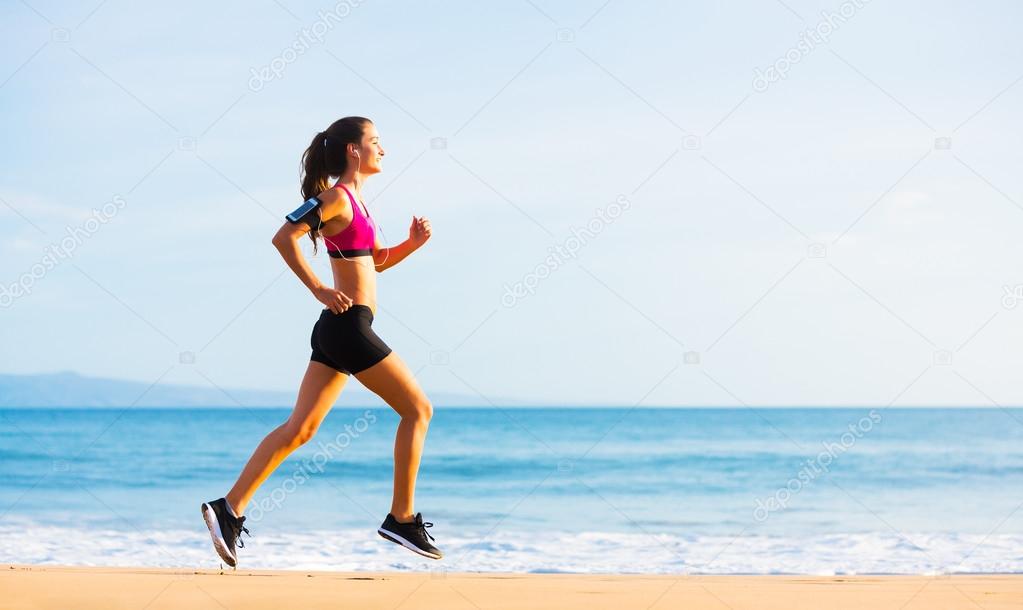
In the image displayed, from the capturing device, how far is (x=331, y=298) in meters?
3.90

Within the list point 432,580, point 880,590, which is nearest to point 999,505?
point 880,590

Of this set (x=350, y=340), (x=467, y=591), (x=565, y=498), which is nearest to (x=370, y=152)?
(x=350, y=340)

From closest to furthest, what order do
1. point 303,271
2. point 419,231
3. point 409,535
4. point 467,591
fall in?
1. point 303,271
2. point 409,535
3. point 419,231
4. point 467,591

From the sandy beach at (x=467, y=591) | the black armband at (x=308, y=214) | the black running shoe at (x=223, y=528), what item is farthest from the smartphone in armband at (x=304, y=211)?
the sandy beach at (x=467, y=591)

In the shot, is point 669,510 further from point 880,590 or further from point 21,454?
point 21,454

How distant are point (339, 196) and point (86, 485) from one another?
1955cm

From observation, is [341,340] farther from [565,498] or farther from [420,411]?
[565,498]

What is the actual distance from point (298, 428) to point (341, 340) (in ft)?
1.35

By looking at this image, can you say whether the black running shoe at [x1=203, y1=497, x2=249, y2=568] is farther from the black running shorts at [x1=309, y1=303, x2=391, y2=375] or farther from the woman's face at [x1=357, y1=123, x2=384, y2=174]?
the woman's face at [x1=357, y1=123, x2=384, y2=174]

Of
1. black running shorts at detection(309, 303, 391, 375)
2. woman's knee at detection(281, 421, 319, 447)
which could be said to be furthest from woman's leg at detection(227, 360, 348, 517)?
black running shorts at detection(309, 303, 391, 375)

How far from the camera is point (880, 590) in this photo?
6055mm

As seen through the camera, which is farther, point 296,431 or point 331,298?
point 296,431

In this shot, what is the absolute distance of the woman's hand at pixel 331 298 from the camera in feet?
12.8

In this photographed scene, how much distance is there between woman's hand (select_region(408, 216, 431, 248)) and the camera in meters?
4.46
